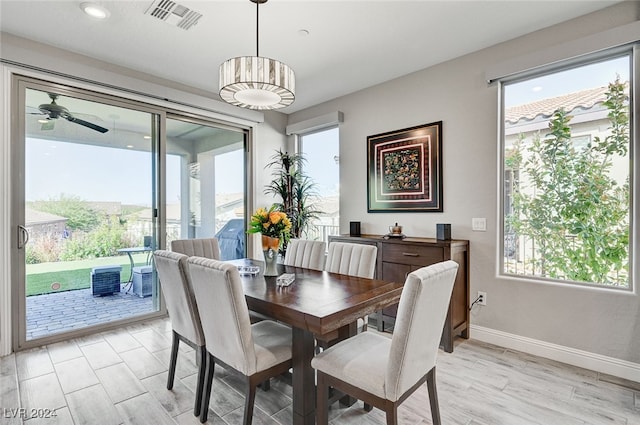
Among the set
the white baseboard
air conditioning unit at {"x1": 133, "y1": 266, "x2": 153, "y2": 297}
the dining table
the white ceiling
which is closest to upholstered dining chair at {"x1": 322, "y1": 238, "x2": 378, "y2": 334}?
the dining table

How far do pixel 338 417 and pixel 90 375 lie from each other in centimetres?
191

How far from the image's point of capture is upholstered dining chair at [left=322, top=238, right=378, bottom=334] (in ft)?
8.12

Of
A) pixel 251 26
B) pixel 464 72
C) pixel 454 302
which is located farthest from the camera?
pixel 464 72

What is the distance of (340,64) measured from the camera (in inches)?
132

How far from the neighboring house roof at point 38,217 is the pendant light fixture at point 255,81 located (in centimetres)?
221

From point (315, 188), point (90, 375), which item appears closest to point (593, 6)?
point (315, 188)

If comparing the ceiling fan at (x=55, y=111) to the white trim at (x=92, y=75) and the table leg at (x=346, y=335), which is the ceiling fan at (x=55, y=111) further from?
the table leg at (x=346, y=335)

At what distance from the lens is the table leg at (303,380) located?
170 centimetres

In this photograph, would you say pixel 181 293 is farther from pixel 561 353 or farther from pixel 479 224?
pixel 561 353

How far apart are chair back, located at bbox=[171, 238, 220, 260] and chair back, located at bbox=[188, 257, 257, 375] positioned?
135 cm

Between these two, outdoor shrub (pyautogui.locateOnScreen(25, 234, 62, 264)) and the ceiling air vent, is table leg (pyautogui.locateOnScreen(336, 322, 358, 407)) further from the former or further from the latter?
outdoor shrub (pyautogui.locateOnScreen(25, 234, 62, 264))

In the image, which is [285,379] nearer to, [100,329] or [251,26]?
[100,329]

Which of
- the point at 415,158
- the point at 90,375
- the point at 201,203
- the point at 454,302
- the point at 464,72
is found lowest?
the point at 90,375

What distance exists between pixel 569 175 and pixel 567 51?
1002 millimetres
